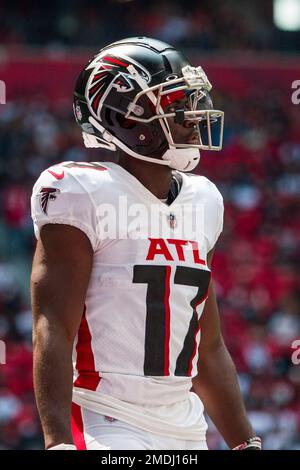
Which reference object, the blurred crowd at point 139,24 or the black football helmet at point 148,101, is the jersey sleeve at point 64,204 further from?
the blurred crowd at point 139,24

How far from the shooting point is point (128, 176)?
9.19ft

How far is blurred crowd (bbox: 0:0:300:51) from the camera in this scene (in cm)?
1235

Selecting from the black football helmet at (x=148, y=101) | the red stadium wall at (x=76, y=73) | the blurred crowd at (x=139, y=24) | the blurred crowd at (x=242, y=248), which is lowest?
the blurred crowd at (x=242, y=248)

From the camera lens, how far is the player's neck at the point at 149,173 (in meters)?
2.86

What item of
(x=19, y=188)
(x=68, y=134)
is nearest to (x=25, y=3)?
(x=68, y=134)

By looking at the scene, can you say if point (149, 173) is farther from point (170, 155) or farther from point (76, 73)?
point (76, 73)

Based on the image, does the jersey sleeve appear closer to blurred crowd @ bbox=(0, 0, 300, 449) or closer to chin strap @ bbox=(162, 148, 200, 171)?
chin strap @ bbox=(162, 148, 200, 171)

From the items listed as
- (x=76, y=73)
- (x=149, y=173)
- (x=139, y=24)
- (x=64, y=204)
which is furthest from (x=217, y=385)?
(x=139, y=24)

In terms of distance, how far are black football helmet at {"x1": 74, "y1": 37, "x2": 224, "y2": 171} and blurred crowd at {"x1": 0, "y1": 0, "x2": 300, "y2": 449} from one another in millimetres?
5137

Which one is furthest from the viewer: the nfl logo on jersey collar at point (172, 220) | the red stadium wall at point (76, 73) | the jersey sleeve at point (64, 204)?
A: the red stadium wall at point (76, 73)

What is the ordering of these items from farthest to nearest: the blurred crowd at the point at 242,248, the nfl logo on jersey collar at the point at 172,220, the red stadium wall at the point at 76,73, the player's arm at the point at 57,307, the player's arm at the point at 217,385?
the red stadium wall at the point at 76,73 → the blurred crowd at the point at 242,248 → the player's arm at the point at 217,385 → the nfl logo on jersey collar at the point at 172,220 → the player's arm at the point at 57,307

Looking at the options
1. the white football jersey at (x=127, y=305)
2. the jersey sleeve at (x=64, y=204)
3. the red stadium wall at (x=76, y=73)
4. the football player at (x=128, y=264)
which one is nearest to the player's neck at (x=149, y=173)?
the football player at (x=128, y=264)

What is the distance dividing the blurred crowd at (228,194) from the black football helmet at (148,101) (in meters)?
5.14

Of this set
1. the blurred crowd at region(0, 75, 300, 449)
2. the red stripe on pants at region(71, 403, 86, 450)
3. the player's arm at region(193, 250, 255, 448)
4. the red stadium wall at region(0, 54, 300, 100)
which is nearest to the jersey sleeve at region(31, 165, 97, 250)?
the red stripe on pants at region(71, 403, 86, 450)
